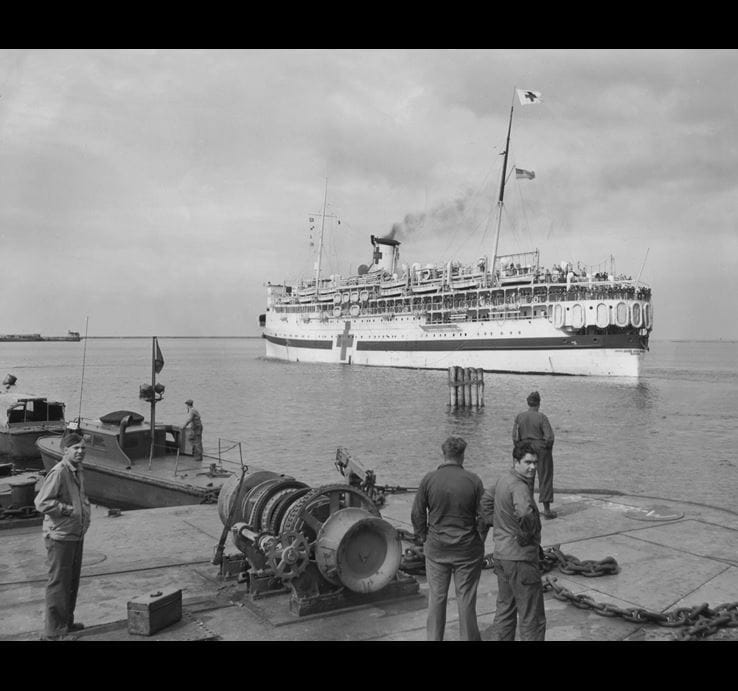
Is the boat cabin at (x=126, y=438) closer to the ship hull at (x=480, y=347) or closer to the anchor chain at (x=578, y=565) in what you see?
the anchor chain at (x=578, y=565)

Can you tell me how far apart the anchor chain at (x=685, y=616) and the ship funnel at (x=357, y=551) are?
1893 millimetres

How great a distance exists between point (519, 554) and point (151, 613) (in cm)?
314

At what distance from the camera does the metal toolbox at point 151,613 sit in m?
5.46

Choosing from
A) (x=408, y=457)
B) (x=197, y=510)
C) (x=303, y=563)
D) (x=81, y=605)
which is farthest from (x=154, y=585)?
(x=408, y=457)

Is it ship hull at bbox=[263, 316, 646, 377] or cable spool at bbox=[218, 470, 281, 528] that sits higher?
ship hull at bbox=[263, 316, 646, 377]

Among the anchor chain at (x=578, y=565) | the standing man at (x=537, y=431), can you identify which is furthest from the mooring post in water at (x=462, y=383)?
the anchor chain at (x=578, y=565)

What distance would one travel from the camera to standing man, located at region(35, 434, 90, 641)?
5426mm

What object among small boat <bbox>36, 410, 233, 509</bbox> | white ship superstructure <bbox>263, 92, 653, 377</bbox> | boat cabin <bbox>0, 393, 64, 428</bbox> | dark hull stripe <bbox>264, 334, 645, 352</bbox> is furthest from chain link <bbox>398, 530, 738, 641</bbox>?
dark hull stripe <bbox>264, 334, 645, 352</bbox>

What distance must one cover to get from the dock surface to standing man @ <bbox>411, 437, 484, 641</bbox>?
60 centimetres

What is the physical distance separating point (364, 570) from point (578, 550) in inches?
132

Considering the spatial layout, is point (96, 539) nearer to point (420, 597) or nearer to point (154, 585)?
point (154, 585)

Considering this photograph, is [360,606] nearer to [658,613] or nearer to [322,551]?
[322,551]

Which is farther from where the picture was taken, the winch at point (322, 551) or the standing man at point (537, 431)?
the standing man at point (537, 431)

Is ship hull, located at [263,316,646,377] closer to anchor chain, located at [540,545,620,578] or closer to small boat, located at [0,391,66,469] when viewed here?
small boat, located at [0,391,66,469]
